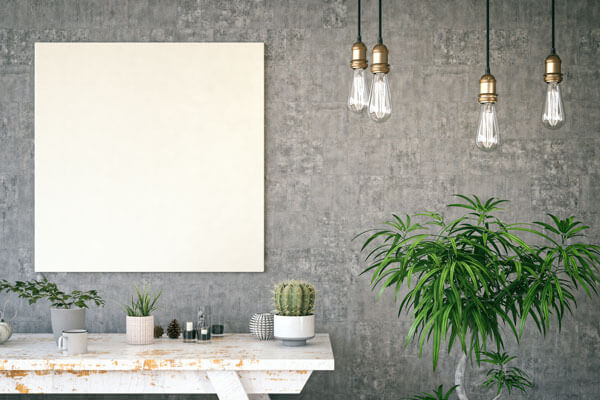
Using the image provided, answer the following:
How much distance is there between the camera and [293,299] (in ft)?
9.91

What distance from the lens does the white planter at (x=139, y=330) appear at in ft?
10.2

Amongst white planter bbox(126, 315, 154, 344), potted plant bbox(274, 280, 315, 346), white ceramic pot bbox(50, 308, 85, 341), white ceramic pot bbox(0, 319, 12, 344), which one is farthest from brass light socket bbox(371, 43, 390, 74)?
white ceramic pot bbox(0, 319, 12, 344)

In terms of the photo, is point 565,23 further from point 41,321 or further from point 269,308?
point 41,321

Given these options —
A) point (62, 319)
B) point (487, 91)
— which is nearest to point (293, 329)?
point (62, 319)

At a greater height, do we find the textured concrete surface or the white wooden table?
the textured concrete surface

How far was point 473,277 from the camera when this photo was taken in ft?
8.52

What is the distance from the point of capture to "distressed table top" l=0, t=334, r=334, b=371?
8.96 ft

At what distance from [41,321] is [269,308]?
1.37m

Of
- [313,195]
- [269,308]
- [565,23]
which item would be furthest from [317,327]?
[565,23]

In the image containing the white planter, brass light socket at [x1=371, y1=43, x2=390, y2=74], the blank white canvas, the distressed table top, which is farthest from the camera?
the blank white canvas

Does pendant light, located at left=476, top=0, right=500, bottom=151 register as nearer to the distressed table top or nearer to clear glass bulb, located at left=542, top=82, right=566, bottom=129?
clear glass bulb, located at left=542, top=82, right=566, bottom=129

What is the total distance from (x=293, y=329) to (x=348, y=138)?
1.23 metres

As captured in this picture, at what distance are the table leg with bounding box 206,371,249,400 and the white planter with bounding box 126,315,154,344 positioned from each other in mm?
512

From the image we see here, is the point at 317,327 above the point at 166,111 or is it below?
below
